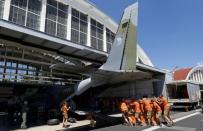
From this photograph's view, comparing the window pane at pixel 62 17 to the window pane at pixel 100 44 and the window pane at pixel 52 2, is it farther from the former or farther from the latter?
the window pane at pixel 100 44

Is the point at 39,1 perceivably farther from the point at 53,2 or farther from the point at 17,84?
the point at 17,84

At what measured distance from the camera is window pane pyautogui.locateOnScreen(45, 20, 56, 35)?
80.9 ft

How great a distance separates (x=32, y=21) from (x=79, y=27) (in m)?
6.90

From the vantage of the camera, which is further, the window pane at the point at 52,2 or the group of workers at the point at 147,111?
the window pane at the point at 52,2

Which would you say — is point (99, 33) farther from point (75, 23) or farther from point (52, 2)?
point (52, 2)

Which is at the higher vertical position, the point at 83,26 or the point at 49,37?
the point at 83,26

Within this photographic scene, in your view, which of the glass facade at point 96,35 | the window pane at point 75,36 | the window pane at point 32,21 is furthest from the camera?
the glass facade at point 96,35

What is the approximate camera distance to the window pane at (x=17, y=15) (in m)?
21.8

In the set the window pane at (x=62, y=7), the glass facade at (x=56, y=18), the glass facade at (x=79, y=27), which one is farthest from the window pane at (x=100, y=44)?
the window pane at (x=62, y=7)

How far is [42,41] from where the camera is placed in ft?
42.9

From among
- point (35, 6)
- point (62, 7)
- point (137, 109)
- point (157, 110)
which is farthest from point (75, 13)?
point (157, 110)

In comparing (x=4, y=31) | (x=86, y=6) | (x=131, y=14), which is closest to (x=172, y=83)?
(x=131, y=14)

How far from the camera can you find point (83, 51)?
1541cm

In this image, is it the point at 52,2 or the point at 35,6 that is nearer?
the point at 35,6
